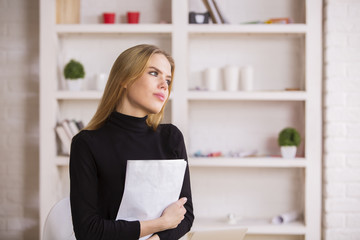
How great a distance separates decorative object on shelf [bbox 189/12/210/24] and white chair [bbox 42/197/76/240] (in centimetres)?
164

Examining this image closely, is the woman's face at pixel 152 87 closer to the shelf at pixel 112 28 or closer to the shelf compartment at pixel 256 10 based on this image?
the shelf at pixel 112 28

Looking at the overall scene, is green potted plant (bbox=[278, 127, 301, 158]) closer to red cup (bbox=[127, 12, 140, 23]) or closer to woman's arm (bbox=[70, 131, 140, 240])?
red cup (bbox=[127, 12, 140, 23])

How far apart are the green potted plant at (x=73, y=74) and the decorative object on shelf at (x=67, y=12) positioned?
0.94ft

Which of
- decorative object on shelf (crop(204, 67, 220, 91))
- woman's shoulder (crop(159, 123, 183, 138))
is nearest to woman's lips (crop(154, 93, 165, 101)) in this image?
woman's shoulder (crop(159, 123, 183, 138))

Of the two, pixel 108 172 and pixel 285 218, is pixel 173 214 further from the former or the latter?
pixel 285 218

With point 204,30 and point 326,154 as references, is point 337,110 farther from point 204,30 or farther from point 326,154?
point 204,30

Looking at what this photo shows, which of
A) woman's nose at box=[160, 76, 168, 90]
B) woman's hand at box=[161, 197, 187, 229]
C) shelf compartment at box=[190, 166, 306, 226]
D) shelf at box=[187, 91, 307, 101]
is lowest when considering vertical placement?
shelf compartment at box=[190, 166, 306, 226]

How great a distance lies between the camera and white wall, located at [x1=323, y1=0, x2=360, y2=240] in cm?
265

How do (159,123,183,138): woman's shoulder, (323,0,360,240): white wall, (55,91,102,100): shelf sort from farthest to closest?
(55,91,102,100): shelf
(323,0,360,240): white wall
(159,123,183,138): woman's shoulder

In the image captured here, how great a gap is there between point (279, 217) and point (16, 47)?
2267mm

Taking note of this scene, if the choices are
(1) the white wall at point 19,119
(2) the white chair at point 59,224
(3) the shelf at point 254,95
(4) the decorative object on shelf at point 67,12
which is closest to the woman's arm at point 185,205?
(2) the white chair at point 59,224

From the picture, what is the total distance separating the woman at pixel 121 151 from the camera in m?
1.09

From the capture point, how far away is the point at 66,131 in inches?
109

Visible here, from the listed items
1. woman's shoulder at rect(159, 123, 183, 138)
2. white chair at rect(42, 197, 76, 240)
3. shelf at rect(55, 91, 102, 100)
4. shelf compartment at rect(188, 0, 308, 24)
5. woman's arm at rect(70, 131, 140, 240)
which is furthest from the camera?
shelf compartment at rect(188, 0, 308, 24)
